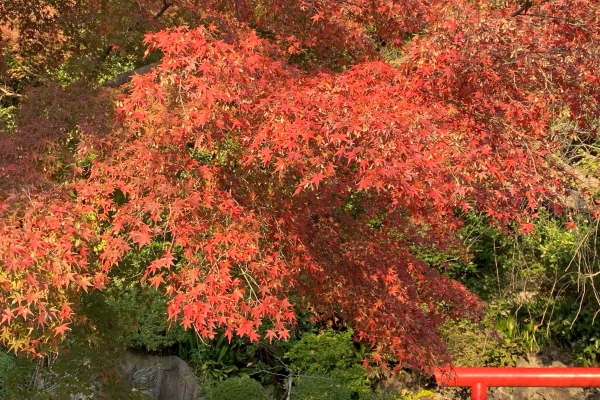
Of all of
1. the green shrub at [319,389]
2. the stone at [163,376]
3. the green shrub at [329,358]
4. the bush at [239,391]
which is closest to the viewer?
the green shrub at [319,389]

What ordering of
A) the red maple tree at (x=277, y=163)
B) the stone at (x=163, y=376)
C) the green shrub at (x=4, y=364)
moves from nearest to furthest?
the red maple tree at (x=277, y=163), the green shrub at (x=4, y=364), the stone at (x=163, y=376)

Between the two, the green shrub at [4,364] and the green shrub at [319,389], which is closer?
the green shrub at [319,389]

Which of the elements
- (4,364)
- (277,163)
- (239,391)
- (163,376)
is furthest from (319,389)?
(277,163)

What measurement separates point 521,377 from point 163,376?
252 inches

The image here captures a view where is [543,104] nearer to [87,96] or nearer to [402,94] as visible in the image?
[402,94]

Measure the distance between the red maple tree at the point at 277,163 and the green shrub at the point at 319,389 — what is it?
9.89 ft

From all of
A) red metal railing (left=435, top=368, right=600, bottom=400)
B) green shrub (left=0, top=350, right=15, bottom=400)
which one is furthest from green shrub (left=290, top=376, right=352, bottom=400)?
red metal railing (left=435, top=368, right=600, bottom=400)

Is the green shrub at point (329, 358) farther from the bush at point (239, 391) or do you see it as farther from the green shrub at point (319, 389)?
the bush at point (239, 391)

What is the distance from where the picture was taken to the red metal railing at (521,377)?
3.00 meters

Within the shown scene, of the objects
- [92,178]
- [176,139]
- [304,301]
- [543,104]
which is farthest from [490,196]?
[92,178]

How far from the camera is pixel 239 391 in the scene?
7578 mm

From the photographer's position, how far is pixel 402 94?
365cm

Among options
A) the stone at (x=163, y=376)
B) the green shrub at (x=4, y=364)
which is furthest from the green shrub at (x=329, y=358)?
the green shrub at (x=4, y=364)

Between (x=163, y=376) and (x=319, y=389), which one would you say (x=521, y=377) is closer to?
(x=319, y=389)
